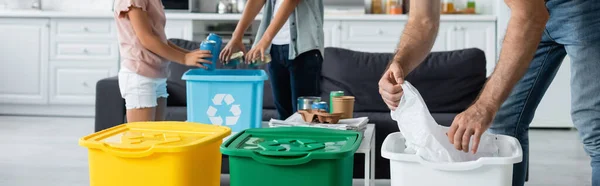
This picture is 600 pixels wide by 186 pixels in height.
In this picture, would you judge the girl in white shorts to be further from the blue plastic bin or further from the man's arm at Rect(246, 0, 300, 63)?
the man's arm at Rect(246, 0, 300, 63)

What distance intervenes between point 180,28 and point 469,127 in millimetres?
4524

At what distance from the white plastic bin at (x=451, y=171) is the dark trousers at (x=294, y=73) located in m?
1.41

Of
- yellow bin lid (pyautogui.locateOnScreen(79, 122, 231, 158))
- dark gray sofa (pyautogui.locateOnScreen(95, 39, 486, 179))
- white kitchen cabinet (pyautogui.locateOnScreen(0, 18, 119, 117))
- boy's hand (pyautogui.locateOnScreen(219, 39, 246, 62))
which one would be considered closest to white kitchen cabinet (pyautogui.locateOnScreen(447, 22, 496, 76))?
dark gray sofa (pyautogui.locateOnScreen(95, 39, 486, 179))

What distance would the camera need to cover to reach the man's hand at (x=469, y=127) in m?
1.48

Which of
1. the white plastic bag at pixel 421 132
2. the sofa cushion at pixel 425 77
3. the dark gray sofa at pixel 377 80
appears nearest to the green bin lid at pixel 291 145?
the white plastic bag at pixel 421 132

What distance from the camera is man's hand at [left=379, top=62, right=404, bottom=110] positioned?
158 cm

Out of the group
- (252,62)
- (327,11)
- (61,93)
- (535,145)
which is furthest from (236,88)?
(61,93)

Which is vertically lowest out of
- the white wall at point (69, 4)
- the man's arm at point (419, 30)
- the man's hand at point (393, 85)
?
the man's hand at point (393, 85)

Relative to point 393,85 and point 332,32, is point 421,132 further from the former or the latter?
point 332,32

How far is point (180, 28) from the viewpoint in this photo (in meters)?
5.80

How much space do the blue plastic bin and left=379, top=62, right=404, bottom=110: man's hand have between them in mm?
946

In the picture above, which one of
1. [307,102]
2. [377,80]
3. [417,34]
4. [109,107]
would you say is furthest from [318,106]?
[109,107]

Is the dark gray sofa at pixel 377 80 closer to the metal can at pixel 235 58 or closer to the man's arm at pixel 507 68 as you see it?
the metal can at pixel 235 58

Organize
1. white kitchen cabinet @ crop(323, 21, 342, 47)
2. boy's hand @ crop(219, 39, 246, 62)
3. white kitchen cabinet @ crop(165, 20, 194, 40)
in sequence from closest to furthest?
boy's hand @ crop(219, 39, 246, 62) < white kitchen cabinet @ crop(323, 21, 342, 47) < white kitchen cabinet @ crop(165, 20, 194, 40)
